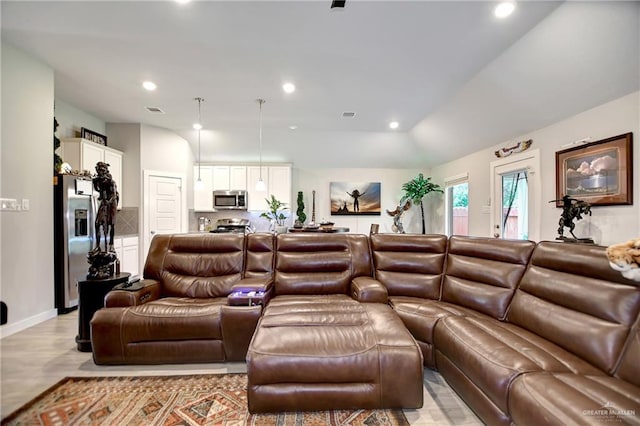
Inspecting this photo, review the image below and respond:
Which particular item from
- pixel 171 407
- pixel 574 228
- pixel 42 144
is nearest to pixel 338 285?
pixel 171 407

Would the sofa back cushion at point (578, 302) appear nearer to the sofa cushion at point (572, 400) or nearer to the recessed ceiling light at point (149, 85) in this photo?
the sofa cushion at point (572, 400)

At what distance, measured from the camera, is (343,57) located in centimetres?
288

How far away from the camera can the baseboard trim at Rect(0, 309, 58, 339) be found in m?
2.64

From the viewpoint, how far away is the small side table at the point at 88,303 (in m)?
2.37

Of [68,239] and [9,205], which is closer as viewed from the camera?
[9,205]

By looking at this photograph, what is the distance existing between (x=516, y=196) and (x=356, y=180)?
11.1 ft

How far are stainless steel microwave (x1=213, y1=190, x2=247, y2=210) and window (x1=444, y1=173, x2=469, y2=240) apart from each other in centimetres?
450

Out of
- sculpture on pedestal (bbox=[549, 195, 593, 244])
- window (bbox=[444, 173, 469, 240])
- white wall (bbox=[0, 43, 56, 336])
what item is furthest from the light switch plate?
window (bbox=[444, 173, 469, 240])

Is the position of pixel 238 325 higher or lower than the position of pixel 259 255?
lower

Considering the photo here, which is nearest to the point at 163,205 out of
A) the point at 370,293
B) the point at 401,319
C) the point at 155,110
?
the point at 155,110

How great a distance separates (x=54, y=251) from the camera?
3275mm

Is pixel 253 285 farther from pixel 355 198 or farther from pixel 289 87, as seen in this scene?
pixel 355 198

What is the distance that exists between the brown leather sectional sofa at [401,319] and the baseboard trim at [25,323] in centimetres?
145

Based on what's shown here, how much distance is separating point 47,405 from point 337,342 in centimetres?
184
